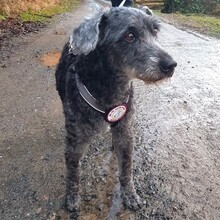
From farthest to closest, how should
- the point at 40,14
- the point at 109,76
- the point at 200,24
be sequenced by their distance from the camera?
the point at 40,14 < the point at 200,24 < the point at 109,76

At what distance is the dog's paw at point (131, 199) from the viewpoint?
3656mm

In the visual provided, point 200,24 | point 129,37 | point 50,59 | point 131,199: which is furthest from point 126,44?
point 200,24

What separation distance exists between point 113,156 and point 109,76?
1658 mm

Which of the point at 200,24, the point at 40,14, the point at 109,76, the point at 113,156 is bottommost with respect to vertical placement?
the point at 40,14

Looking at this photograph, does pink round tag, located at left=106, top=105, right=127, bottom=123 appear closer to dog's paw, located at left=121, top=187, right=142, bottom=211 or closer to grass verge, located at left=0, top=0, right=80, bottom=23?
dog's paw, located at left=121, top=187, right=142, bottom=211

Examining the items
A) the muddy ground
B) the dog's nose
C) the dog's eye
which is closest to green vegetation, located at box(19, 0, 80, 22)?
the muddy ground

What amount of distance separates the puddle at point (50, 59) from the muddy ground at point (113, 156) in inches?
14.7

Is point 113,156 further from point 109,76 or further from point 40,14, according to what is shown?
point 40,14

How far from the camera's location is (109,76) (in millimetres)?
3139

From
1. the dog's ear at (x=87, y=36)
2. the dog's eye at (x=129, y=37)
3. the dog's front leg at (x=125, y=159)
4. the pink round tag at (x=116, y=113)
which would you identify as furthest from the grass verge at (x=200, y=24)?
the dog's ear at (x=87, y=36)

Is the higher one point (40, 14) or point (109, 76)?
point (109, 76)

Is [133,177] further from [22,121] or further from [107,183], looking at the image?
[22,121]

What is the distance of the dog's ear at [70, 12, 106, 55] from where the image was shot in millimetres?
2904

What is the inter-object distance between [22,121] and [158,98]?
2.45 metres
